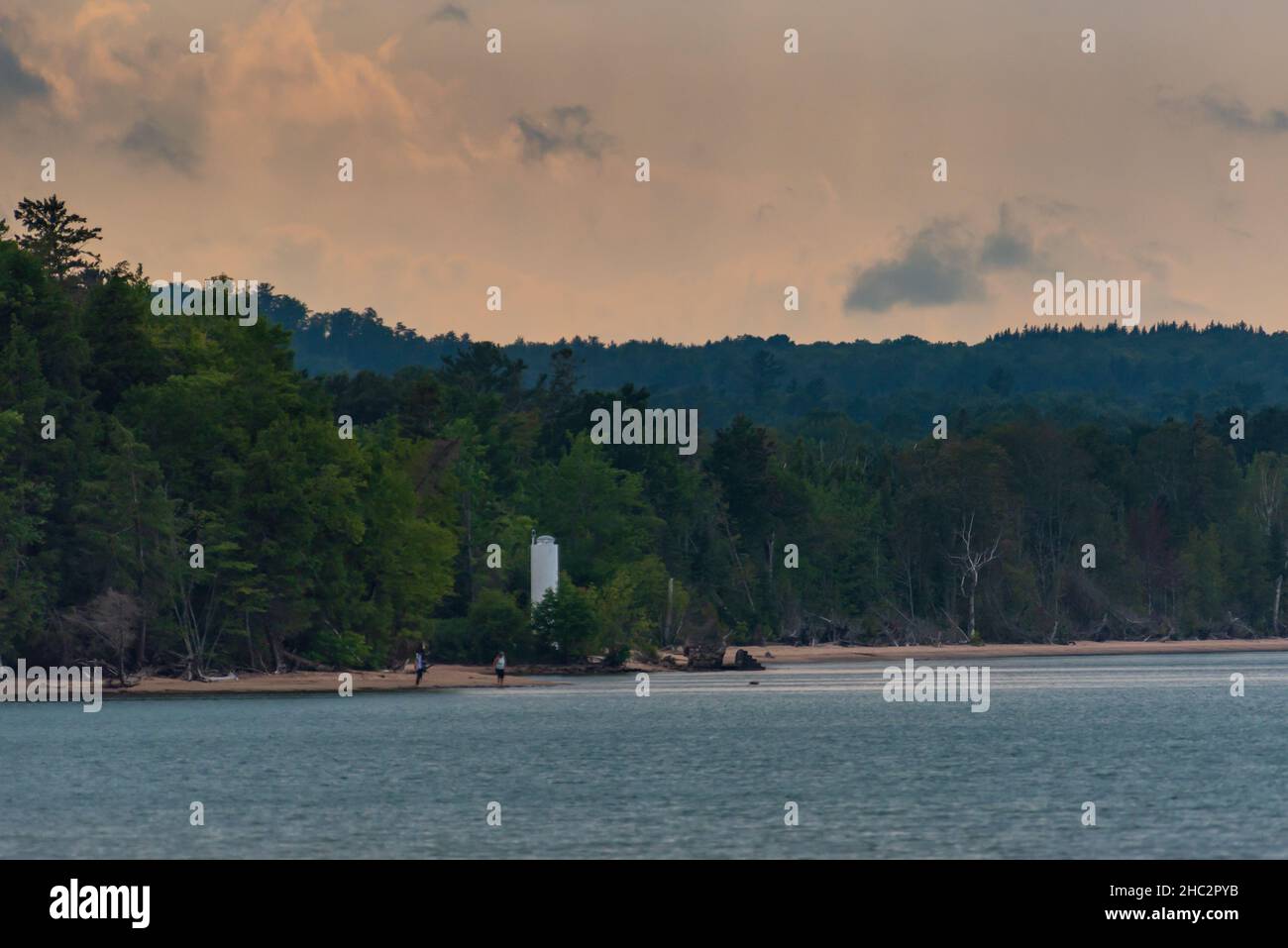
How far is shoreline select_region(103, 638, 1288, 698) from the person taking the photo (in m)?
89.0

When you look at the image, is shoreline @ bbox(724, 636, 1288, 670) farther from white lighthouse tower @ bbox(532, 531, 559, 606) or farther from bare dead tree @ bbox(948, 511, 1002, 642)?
white lighthouse tower @ bbox(532, 531, 559, 606)

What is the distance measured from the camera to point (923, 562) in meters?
166

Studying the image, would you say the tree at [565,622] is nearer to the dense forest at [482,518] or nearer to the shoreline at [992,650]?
the dense forest at [482,518]

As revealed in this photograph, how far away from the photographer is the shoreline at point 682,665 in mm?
89000

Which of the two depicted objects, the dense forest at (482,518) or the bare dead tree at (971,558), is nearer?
the dense forest at (482,518)

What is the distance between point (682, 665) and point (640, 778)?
72.9 meters

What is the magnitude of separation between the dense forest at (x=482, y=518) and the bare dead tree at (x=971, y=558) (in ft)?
1.47

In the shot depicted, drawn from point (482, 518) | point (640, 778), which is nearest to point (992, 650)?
point (482, 518)

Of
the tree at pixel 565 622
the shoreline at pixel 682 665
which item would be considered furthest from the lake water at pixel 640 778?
the tree at pixel 565 622

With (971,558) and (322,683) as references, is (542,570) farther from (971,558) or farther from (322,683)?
(971,558)

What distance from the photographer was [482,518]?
117 m

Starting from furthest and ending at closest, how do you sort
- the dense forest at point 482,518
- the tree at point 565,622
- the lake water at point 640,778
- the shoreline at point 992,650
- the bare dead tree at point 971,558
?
the bare dead tree at point 971,558 → the shoreline at point 992,650 → the tree at point 565,622 → the dense forest at point 482,518 → the lake water at point 640,778

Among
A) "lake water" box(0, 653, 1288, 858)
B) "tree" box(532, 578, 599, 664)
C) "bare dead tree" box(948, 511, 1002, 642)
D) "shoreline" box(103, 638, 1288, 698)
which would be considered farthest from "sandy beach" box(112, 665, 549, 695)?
"bare dead tree" box(948, 511, 1002, 642)
